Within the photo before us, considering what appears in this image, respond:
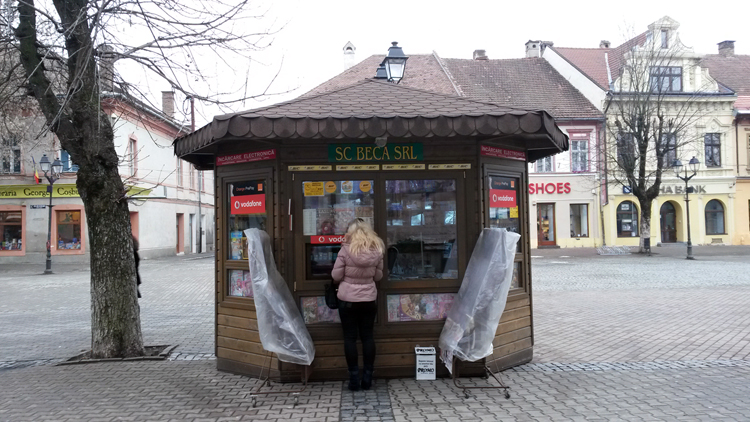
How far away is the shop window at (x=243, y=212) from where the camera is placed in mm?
6090

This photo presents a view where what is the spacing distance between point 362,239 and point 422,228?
94cm

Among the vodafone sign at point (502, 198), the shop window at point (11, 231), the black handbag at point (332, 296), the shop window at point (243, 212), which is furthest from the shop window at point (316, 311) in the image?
the shop window at point (11, 231)

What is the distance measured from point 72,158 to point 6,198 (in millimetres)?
24374

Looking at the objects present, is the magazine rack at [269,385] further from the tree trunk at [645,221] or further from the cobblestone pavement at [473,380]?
the tree trunk at [645,221]

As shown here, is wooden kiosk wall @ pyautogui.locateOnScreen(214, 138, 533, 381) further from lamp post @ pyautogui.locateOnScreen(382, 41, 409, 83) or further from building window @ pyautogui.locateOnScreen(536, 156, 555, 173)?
building window @ pyautogui.locateOnScreen(536, 156, 555, 173)

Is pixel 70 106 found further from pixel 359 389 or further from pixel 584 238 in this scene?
pixel 584 238

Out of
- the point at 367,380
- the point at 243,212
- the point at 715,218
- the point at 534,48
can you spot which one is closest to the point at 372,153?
the point at 243,212

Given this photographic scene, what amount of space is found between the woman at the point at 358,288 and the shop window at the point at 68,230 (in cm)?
2598

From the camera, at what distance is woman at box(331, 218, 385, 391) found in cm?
538

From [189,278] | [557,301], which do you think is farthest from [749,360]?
[189,278]

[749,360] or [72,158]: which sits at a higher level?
[72,158]

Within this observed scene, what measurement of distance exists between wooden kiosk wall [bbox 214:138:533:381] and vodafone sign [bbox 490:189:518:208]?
189 mm

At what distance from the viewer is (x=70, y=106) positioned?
705 cm

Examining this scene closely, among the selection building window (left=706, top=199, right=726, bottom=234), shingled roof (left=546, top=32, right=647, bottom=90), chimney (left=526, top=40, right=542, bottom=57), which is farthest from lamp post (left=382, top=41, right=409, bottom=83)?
chimney (left=526, top=40, right=542, bottom=57)
